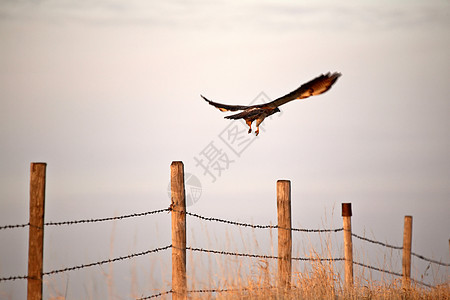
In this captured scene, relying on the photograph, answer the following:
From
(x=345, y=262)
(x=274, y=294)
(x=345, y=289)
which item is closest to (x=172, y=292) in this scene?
(x=274, y=294)

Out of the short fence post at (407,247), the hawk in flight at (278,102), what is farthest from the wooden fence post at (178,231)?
the short fence post at (407,247)

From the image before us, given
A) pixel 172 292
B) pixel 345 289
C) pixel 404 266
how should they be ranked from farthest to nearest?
pixel 404 266 → pixel 345 289 → pixel 172 292

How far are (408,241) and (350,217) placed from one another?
7.38 ft

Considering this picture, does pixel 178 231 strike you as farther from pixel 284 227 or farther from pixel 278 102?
pixel 278 102

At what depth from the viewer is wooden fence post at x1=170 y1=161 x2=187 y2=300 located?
536 centimetres

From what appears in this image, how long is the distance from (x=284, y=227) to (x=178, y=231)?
177cm

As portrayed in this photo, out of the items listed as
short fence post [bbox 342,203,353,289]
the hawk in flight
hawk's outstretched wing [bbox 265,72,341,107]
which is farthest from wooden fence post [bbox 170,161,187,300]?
short fence post [bbox 342,203,353,289]

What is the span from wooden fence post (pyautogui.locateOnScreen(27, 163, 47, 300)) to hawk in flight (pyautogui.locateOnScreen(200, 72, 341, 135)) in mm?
2589

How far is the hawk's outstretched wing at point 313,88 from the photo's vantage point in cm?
575

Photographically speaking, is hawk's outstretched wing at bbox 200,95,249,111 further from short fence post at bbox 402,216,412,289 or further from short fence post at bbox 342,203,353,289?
short fence post at bbox 402,216,412,289

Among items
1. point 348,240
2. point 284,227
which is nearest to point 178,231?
point 284,227

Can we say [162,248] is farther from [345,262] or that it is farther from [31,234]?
[345,262]

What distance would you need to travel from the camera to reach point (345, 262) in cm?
783

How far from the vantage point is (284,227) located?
6613mm
